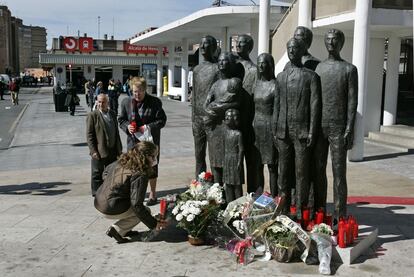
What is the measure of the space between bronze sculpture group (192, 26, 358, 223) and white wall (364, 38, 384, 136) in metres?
10.8

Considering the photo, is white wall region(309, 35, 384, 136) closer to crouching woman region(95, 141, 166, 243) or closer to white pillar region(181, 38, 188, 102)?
crouching woman region(95, 141, 166, 243)

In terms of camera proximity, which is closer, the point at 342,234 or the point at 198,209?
the point at 342,234

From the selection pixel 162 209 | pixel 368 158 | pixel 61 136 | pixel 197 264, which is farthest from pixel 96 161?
pixel 61 136

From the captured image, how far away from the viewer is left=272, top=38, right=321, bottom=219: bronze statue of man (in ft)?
16.8

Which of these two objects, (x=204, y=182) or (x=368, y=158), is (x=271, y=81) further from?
(x=368, y=158)

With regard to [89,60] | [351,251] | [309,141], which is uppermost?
[89,60]

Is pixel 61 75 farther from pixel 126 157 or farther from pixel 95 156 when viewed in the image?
pixel 126 157

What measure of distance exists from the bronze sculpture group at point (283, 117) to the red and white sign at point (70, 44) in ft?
166

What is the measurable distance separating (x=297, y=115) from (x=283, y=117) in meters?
0.16

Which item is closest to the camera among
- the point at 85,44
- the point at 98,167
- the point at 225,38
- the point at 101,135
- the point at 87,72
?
the point at 101,135

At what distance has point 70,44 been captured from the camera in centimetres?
5406

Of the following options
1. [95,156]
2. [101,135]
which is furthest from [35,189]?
[101,135]

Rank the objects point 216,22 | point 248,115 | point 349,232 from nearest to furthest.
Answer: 1. point 349,232
2. point 248,115
3. point 216,22

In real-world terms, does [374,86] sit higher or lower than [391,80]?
lower
